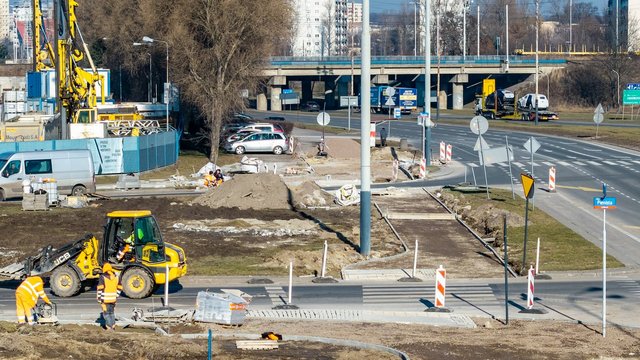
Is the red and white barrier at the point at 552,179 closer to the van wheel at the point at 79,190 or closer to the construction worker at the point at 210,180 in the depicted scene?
the construction worker at the point at 210,180

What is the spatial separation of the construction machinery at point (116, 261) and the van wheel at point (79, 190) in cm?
2175

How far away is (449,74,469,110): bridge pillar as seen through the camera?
438 ft

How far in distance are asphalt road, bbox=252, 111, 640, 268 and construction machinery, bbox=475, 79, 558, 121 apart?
11961 mm

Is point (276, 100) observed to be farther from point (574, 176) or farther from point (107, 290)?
point (107, 290)

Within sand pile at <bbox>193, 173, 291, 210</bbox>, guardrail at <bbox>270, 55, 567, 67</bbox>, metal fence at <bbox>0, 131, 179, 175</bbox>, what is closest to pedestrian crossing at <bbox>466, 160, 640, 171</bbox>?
metal fence at <bbox>0, 131, 179, 175</bbox>

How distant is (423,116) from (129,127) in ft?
73.7

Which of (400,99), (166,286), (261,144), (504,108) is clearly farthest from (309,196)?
(400,99)

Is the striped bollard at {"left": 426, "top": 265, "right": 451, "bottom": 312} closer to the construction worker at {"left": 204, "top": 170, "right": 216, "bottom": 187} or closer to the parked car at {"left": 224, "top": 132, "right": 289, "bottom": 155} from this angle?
the construction worker at {"left": 204, "top": 170, "right": 216, "bottom": 187}

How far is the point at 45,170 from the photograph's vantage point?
4766cm

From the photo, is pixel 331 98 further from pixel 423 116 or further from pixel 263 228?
pixel 263 228

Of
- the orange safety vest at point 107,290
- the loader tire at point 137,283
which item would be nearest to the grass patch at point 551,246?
the loader tire at point 137,283

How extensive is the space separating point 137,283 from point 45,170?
23450 mm

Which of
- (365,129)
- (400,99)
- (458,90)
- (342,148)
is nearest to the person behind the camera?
(365,129)

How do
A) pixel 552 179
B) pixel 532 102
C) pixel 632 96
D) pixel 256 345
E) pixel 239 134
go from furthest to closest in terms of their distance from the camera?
pixel 532 102, pixel 632 96, pixel 239 134, pixel 552 179, pixel 256 345
